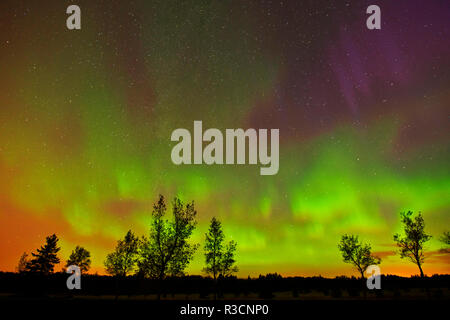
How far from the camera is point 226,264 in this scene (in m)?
57.2

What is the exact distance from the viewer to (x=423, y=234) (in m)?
57.1

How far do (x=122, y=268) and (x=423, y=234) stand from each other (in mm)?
59161

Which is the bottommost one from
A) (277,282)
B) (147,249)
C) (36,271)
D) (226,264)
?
(277,282)

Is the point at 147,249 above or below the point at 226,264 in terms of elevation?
above

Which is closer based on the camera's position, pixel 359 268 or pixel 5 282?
pixel 359 268

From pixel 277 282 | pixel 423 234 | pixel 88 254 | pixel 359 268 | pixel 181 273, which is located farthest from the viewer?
pixel 277 282

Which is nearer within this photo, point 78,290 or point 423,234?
point 423,234

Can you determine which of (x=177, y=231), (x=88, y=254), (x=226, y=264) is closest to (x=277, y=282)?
(x=226, y=264)

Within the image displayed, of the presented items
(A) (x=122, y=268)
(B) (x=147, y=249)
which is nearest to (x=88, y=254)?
(A) (x=122, y=268)

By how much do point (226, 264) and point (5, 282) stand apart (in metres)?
85.6

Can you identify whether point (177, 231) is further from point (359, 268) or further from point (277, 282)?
point (277, 282)

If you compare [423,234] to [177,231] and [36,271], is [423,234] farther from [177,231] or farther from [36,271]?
[36,271]
